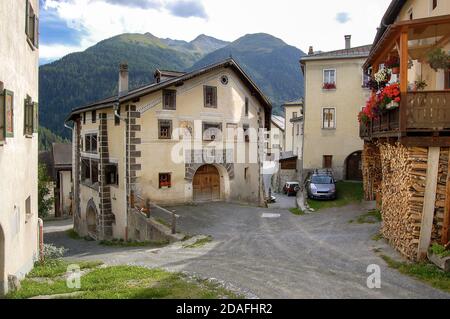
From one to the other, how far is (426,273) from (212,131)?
1604cm

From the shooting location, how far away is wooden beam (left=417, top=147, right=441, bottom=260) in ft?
32.0

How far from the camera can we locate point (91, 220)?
26922 mm

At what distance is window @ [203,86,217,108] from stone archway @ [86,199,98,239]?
32.3 ft

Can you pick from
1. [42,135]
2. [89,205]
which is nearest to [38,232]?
[89,205]

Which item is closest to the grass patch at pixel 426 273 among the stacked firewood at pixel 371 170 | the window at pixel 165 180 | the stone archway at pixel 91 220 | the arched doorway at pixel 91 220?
the stacked firewood at pixel 371 170

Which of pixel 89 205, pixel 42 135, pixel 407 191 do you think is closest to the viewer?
pixel 407 191

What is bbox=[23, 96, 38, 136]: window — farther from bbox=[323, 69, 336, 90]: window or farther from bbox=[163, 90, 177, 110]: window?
bbox=[323, 69, 336, 90]: window

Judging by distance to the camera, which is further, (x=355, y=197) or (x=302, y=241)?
(x=355, y=197)

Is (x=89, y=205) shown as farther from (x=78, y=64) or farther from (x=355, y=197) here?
(x=78, y=64)

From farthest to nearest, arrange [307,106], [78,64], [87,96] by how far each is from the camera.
Answer: [78,64] → [87,96] → [307,106]

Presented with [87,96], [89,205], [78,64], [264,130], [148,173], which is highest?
[78,64]

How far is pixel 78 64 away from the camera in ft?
469

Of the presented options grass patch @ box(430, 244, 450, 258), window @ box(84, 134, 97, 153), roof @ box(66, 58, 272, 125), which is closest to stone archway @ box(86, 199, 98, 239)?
window @ box(84, 134, 97, 153)
